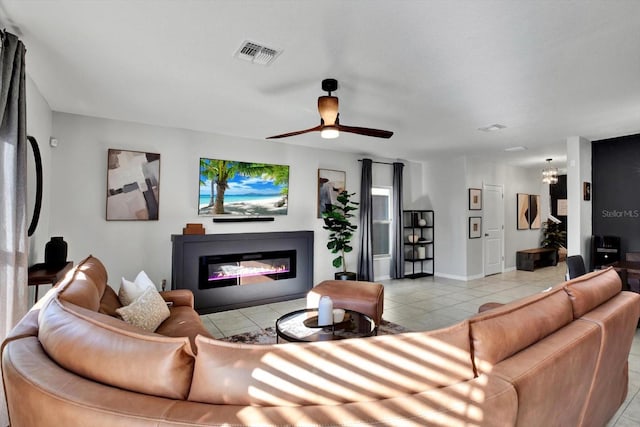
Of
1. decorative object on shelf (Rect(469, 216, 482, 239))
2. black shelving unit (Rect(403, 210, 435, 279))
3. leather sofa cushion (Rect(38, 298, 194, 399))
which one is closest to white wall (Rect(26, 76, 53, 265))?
leather sofa cushion (Rect(38, 298, 194, 399))

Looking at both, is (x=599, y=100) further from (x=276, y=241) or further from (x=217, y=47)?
(x=276, y=241)

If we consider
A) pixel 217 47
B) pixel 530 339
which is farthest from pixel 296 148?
pixel 530 339

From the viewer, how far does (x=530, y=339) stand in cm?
128

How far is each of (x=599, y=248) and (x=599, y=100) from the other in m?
2.65

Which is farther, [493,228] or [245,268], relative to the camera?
[493,228]

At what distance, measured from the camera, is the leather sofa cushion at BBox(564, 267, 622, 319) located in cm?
168

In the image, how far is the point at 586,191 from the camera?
16.3 ft

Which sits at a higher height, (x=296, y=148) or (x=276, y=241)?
(x=296, y=148)

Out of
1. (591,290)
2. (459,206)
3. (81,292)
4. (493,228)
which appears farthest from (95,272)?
(493,228)

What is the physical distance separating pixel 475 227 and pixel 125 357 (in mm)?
7091

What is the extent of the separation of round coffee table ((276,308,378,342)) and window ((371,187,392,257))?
3.85 metres

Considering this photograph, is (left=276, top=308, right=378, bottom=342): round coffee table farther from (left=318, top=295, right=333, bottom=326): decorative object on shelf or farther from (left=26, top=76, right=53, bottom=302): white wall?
(left=26, top=76, right=53, bottom=302): white wall

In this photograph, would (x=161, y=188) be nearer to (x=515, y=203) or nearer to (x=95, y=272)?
(x=95, y=272)

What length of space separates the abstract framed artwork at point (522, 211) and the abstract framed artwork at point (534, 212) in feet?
0.58
